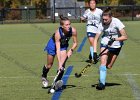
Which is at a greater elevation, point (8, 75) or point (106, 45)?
point (106, 45)

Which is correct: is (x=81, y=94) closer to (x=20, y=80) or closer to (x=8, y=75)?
(x=20, y=80)

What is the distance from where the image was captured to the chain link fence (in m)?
46.9

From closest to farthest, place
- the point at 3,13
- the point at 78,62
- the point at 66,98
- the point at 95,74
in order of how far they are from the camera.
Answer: the point at 66,98 < the point at 95,74 < the point at 78,62 < the point at 3,13

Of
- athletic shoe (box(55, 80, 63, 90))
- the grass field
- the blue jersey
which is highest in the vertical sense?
the blue jersey

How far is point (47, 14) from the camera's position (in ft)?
166

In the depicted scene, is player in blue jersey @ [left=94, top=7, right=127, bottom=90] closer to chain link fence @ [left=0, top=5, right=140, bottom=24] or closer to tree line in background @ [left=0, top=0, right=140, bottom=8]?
chain link fence @ [left=0, top=5, right=140, bottom=24]

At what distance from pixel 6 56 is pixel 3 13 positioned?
30362 mm

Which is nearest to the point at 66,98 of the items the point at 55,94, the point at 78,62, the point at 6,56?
the point at 55,94

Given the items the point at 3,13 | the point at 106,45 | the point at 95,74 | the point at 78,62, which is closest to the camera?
the point at 106,45

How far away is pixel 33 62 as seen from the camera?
1634cm

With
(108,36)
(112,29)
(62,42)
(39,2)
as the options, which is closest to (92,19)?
(108,36)

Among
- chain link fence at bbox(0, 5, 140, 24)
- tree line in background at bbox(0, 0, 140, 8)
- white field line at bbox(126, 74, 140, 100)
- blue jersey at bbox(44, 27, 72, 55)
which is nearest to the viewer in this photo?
white field line at bbox(126, 74, 140, 100)

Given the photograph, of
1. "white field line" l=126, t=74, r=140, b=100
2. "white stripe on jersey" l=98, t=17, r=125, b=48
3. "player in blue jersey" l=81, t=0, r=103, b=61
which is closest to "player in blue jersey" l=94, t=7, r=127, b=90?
"white stripe on jersey" l=98, t=17, r=125, b=48

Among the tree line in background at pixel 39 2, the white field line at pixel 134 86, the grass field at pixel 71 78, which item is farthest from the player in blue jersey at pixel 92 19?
the tree line in background at pixel 39 2
